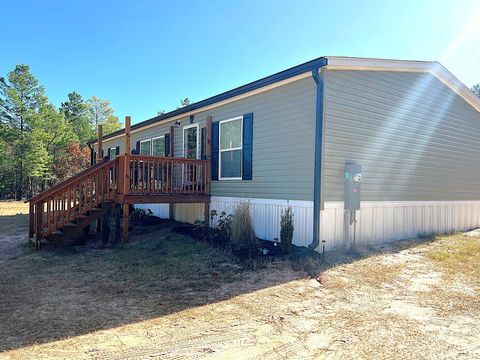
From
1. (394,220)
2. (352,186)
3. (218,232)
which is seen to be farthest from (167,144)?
(394,220)

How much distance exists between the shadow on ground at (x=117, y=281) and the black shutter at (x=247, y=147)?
1908mm

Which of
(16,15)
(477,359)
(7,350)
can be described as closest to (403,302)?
(477,359)

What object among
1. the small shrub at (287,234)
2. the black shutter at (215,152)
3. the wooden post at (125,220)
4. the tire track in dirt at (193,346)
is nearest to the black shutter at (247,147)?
the black shutter at (215,152)

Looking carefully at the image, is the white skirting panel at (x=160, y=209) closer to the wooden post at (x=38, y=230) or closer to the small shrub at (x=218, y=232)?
the small shrub at (x=218, y=232)

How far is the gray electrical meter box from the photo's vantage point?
21.4 ft

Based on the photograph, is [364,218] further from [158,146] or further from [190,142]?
[158,146]

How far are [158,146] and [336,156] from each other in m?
7.41

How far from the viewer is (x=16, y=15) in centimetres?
1277

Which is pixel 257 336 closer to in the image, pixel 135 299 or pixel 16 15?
pixel 135 299

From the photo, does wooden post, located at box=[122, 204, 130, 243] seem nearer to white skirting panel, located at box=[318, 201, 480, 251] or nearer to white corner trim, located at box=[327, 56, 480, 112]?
white skirting panel, located at box=[318, 201, 480, 251]

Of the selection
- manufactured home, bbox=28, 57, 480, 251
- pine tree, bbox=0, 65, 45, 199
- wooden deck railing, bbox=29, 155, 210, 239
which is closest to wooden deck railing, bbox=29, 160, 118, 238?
wooden deck railing, bbox=29, 155, 210, 239

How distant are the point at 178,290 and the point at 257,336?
1.68 meters

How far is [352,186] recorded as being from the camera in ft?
21.5

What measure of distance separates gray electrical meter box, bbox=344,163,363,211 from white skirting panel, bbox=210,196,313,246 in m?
0.71
